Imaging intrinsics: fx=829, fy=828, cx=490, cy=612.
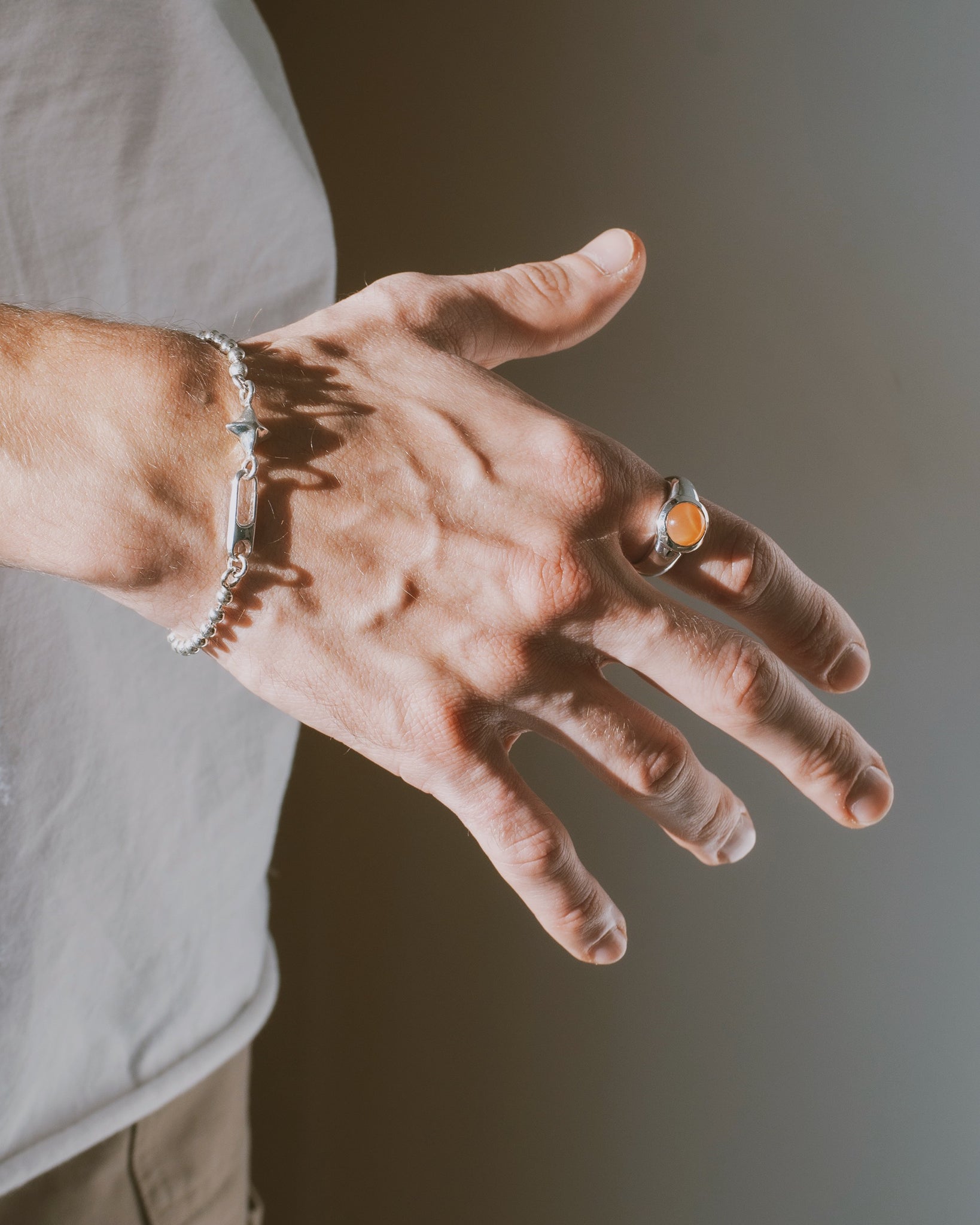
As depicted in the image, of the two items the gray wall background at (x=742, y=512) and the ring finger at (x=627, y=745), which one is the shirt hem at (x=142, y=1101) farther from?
the ring finger at (x=627, y=745)

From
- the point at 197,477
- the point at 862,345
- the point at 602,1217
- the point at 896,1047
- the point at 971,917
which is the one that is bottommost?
the point at 602,1217

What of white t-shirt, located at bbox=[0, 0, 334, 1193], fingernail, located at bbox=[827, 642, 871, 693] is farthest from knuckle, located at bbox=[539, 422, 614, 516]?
white t-shirt, located at bbox=[0, 0, 334, 1193]

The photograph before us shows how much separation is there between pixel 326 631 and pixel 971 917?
0.68 meters

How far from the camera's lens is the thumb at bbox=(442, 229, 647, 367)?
1.90 feet

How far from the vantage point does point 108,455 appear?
1.49ft

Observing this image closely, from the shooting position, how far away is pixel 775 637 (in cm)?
58

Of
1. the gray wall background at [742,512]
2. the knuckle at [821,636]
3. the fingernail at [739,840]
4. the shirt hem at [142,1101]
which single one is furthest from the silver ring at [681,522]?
the shirt hem at [142,1101]

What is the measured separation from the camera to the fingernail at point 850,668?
58 cm

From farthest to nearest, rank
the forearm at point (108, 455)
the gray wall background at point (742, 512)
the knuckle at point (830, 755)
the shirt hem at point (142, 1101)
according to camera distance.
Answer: the gray wall background at point (742, 512) < the shirt hem at point (142, 1101) < the knuckle at point (830, 755) < the forearm at point (108, 455)

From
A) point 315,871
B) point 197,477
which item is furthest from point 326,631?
point 315,871

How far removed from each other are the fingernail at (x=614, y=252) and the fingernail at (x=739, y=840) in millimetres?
406

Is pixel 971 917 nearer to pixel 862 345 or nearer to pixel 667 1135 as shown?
pixel 667 1135

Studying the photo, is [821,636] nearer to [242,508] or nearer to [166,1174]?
[242,508]

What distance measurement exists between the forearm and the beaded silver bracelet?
0.04 ft
